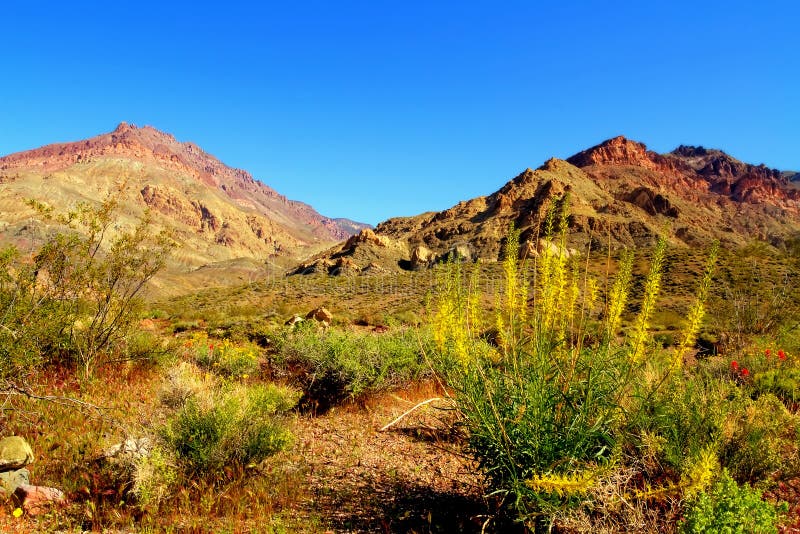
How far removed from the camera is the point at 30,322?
5.59 m

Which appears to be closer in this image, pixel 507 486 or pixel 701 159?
pixel 507 486

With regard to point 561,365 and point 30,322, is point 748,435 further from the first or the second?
point 30,322

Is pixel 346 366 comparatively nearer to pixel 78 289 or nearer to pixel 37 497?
pixel 37 497

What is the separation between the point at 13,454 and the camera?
12.1 feet

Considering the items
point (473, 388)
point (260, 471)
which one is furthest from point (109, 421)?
point (473, 388)

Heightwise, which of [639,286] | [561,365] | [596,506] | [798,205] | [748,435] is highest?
[798,205]

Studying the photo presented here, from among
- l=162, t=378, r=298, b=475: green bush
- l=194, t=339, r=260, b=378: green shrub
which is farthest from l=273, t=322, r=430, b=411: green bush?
l=162, t=378, r=298, b=475: green bush

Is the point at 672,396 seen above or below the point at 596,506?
above

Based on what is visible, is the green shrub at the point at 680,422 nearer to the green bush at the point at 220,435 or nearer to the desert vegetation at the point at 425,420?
the desert vegetation at the point at 425,420

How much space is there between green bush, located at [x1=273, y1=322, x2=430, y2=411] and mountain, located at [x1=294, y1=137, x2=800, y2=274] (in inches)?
165

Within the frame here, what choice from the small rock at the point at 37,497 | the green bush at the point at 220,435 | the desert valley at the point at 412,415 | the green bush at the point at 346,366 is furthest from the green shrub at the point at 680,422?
the small rock at the point at 37,497

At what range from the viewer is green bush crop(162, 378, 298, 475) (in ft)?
13.1

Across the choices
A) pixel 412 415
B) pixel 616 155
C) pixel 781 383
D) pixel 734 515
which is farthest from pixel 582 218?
pixel 616 155

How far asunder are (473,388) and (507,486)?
66cm
